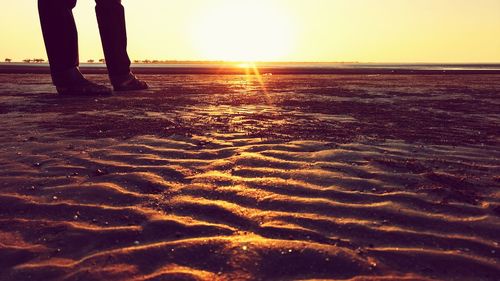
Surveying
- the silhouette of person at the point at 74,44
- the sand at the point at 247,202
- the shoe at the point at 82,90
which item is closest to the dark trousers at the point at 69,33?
the silhouette of person at the point at 74,44

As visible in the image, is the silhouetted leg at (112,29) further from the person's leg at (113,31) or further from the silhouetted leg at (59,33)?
the silhouetted leg at (59,33)

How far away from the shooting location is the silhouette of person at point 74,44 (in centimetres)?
773

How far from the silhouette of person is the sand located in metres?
2.94

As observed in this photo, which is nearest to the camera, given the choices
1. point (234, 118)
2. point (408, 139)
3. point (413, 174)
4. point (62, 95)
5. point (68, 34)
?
point (413, 174)

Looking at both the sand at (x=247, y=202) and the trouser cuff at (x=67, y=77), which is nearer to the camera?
the sand at (x=247, y=202)

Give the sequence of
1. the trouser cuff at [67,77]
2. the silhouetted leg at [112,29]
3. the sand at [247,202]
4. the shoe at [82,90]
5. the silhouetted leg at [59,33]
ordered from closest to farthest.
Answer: the sand at [247,202], the silhouetted leg at [59,33], the trouser cuff at [67,77], the shoe at [82,90], the silhouetted leg at [112,29]

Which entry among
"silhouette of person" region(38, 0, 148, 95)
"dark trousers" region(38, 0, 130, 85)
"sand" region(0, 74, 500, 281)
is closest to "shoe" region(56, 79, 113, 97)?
"silhouette of person" region(38, 0, 148, 95)

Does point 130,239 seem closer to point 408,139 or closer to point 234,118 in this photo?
point 408,139

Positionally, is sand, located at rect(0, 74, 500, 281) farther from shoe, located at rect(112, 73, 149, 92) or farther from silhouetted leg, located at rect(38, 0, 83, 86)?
shoe, located at rect(112, 73, 149, 92)

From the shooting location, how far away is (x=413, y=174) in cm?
338

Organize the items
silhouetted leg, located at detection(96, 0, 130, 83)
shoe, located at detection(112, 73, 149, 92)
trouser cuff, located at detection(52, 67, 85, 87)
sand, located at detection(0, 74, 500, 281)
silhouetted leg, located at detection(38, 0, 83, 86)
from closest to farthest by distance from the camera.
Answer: sand, located at detection(0, 74, 500, 281)
silhouetted leg, located at detection(38, 0, 83, 86)
trouser cuff, located at detection(52, 67, 85, 87)
silhouetted leg, located at detection(96, 0, 130, 83)
shoe, located at detection(112, 73, 149, 92)

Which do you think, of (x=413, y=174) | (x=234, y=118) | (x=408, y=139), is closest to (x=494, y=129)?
(x=408, y=139)

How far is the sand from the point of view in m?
1.99

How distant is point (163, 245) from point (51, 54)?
23.4ft
